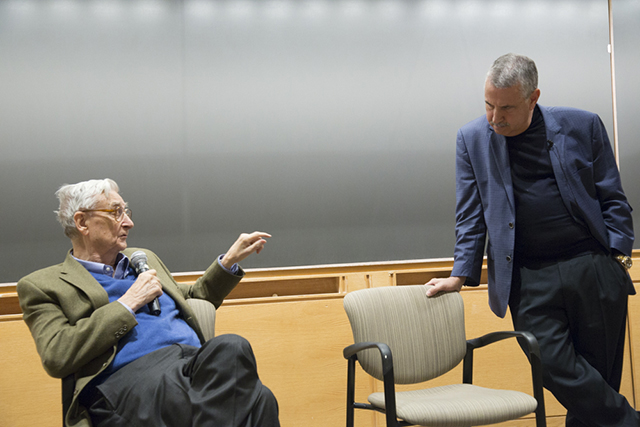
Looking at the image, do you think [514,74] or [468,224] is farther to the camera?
[468,224]

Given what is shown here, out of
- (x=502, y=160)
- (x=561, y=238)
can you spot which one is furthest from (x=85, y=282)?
(x=561, y=238)

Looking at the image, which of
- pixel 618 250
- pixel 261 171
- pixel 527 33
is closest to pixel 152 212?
pixel 261 171

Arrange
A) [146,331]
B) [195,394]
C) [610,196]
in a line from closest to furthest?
[195,394]
[146,331]
[610,196]

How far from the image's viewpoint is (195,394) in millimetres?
1527

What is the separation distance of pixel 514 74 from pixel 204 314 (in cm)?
146

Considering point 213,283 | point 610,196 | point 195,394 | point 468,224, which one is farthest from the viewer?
point 213,283

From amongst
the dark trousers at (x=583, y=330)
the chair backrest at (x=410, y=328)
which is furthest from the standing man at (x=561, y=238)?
the chair backrest at (x=410, y=328)

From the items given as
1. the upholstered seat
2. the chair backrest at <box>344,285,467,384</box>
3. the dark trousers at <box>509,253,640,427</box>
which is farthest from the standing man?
the chair backrest at <box>344,285,467,384</box>

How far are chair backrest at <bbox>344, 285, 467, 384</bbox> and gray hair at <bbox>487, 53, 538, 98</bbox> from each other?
884mm

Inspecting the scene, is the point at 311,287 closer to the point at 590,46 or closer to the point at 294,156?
the point at 294,156

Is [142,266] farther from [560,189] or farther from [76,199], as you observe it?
[560,189]

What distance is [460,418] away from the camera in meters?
1.75

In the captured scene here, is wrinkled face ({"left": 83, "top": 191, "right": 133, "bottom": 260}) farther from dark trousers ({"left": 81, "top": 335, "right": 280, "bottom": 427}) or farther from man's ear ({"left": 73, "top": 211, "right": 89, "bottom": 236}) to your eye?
Answer: dark trousers ({"left": 81, "top": 335, "right": 280, "bottom": 427})

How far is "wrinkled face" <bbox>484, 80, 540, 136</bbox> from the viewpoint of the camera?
1853 mm
